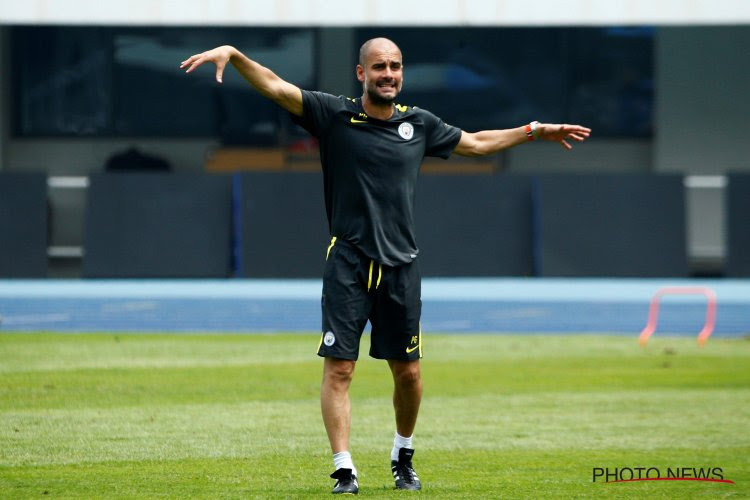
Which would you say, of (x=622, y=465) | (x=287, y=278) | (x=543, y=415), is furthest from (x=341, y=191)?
(x=287, y=278)

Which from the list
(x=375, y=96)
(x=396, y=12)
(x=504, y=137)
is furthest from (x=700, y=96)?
(x=375, y=96)

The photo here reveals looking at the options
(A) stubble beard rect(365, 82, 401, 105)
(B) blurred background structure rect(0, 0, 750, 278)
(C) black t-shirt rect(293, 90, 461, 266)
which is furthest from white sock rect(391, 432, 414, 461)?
(B) blurred background structure rect(0, 0, 750, 278)

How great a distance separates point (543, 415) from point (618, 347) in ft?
18.6

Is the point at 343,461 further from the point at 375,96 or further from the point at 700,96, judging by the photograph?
the point at 700,96

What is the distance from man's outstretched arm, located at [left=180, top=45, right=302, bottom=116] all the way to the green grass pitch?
6.08 ft

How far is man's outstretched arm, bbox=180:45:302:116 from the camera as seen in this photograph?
22.3 ft

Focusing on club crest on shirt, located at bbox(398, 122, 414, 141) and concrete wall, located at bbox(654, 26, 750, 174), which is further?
concrete wall, located at bbox(654, 26, 750, 174)

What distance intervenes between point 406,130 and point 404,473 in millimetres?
1666

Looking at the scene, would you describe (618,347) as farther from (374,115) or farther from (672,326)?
(374,115)

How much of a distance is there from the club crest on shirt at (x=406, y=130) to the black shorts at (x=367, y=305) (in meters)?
0.61

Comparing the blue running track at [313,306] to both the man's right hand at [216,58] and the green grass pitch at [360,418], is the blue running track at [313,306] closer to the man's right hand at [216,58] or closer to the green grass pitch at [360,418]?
the green grass pitch at [360,418]

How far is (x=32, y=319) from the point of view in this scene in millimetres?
18406

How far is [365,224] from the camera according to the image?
7.04 m

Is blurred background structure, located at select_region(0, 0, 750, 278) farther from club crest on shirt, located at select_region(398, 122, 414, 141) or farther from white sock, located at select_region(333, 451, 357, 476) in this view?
white sock, located at select_region(333, 451, 357, 476)
